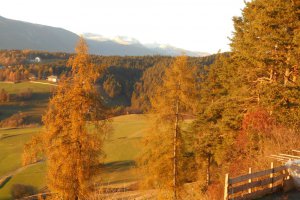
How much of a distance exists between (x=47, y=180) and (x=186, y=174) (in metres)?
10.7

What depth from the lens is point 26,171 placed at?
54531 millimetres

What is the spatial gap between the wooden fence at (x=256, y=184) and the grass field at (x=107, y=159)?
73.3 feet

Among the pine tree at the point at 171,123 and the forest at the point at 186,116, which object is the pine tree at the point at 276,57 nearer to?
the forest at the point at 186,116

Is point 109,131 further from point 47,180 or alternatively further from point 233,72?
point 233,72

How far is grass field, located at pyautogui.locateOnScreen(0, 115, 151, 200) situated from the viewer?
160 feet

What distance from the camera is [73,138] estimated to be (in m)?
18.9

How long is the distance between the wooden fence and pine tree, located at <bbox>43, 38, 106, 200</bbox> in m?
7.98

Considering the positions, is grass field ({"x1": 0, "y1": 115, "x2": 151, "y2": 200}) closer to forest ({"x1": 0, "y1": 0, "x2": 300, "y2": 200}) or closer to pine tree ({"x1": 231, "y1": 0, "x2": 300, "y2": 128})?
forest ({"x1": 0, "y1": 0, "x2": 300, "y2": 200})

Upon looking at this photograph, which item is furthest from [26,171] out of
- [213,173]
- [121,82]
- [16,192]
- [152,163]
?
[121,82]

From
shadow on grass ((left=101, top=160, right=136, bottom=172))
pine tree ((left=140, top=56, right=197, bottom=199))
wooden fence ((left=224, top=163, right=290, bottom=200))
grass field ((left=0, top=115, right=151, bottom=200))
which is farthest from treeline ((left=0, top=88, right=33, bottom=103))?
wooden fence ((left=224, top=163, right=290, bottom=200))

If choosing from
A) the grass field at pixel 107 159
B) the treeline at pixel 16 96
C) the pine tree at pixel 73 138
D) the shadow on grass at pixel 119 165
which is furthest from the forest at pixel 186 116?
the treeline at pixel 16 96

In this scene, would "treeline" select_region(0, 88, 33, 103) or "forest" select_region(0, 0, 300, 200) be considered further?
"treeline" select_region(0, 88, 33, 103)

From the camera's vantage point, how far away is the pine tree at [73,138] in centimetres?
1884

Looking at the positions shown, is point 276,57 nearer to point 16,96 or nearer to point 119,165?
point 119,165
